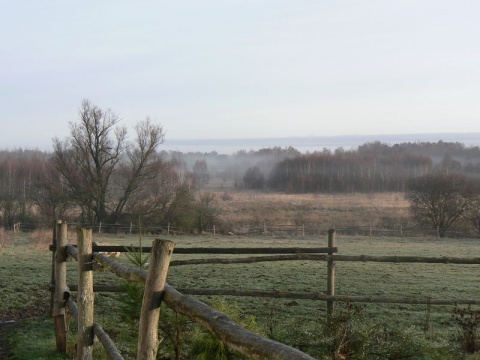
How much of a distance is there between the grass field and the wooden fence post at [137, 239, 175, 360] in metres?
3.00

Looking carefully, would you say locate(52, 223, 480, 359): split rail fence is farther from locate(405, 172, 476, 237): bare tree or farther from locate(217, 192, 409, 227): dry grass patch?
locate(405, 172, 476, 237): bare tree

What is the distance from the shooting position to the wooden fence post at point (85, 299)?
5.00 m

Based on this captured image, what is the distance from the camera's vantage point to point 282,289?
14.5 metres

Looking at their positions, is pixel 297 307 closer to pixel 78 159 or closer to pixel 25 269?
pixel 25 269

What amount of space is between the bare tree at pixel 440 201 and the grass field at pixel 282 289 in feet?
89.1

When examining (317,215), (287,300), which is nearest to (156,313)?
(287,300)

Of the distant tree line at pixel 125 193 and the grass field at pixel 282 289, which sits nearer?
the grass field at pixel 282 289

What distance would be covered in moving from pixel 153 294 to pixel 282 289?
1157 cm

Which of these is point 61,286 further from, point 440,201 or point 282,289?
point 440,201

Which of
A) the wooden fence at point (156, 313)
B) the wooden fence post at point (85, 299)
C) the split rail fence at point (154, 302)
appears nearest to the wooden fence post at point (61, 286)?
the split rail fence at point (154, 302)

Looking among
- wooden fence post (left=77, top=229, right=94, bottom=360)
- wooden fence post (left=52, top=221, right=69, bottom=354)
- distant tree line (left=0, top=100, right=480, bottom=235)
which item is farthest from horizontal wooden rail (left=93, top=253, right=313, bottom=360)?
distant tree line (left=0, top=100, right=480, bottom=235)

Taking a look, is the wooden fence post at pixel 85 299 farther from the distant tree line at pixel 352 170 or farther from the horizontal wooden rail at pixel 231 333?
the distant tree line at pixel 352 170

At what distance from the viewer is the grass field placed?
322 inches

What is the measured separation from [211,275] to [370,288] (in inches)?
185
